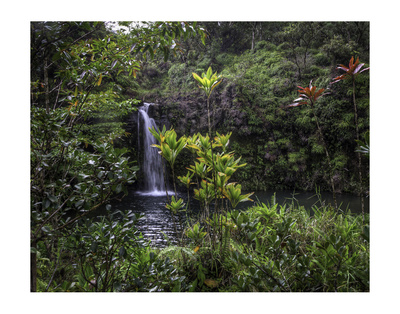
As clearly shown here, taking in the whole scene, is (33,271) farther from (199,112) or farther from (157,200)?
(199,112)

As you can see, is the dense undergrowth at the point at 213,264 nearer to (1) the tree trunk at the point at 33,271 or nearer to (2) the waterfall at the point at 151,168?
(1) the tree trunk at the point at 33,271

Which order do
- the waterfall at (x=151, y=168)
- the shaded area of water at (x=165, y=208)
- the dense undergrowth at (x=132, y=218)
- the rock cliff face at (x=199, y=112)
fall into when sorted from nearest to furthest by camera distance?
→ the dense undergrowth at (x=132, y=218) → the shaded area of water at (x=165, y=208) → the waterfall at (x=151, y=168) → the rock cliff face at (x=199, y=112)

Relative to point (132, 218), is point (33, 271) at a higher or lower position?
lower

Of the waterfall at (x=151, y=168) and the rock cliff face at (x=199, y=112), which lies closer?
the waterfall at (x=151, y=168)

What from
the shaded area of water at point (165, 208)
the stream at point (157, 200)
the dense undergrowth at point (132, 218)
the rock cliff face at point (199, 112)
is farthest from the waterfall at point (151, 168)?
the dense undergrowth at point (132, 218)

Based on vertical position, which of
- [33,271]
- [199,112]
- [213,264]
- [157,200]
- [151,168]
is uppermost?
[199,112]

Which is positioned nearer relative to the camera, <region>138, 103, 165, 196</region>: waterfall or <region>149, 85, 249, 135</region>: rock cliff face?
<region>138, 103, 165, 196</region>: waterfall

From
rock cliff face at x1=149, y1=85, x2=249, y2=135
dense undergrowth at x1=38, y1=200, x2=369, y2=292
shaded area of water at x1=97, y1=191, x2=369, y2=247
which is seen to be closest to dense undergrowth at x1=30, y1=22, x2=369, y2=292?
dense undergrowth at x1=38, y1=200, x2=369, y2=292

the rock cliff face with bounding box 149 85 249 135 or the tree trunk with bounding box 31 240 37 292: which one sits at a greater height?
the rock cliff face with bounding box 149 85 249 135

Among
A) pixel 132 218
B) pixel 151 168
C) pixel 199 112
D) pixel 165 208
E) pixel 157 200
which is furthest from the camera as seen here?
pixel 199 112

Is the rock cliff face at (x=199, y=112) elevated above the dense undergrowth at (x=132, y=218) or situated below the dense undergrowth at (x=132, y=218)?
above

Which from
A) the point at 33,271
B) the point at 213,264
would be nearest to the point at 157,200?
the point at 213,264

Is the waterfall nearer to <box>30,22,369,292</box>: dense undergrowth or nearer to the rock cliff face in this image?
the rock cliff face

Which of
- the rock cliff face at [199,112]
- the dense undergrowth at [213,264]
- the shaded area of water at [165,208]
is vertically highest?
the rock cliff face at [199,112]
